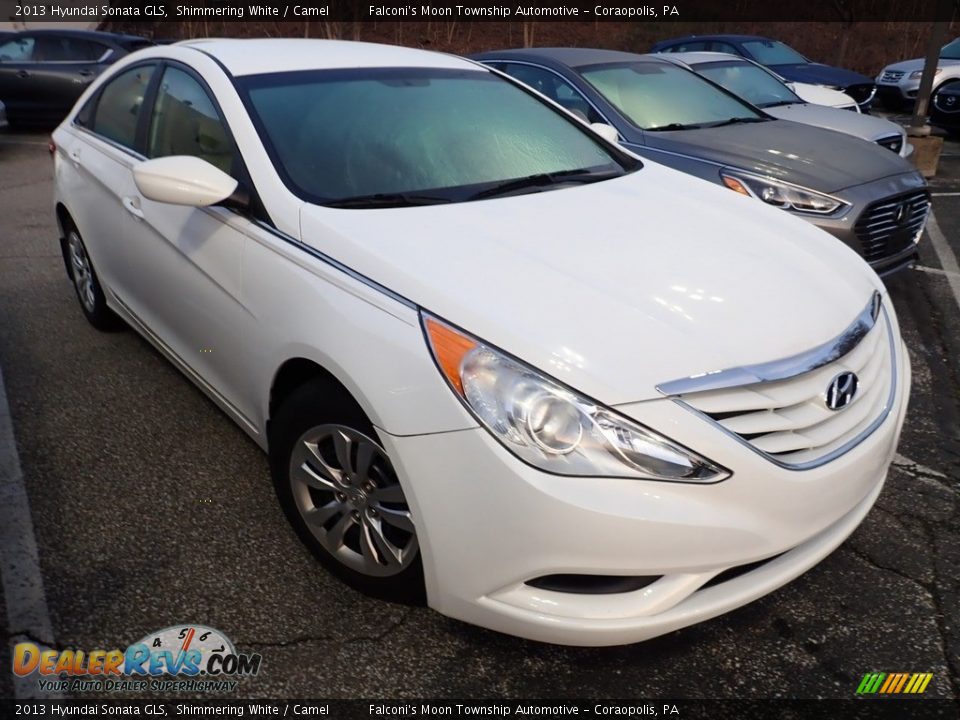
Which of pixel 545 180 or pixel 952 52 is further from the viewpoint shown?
pixel 952 52

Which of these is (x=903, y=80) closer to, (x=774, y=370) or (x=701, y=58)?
(x=701, y=58)

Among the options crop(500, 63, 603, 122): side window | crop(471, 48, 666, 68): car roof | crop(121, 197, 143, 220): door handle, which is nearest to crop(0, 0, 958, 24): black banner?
crop(471, 48, 666, 68): car roof

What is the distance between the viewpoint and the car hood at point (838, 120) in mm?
6641

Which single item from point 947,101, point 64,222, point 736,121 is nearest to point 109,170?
point 64,222

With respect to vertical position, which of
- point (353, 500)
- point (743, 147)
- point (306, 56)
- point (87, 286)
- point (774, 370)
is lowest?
point (87, 286)

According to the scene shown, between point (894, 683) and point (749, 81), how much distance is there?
6670 millimetres

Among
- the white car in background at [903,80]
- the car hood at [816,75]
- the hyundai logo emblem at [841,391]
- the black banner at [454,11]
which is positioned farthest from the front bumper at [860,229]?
the black banner at [454,11]

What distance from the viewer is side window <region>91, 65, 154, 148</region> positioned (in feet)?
11.6

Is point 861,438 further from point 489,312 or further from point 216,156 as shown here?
point 216,156

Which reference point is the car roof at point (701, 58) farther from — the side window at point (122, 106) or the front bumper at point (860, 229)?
the side window at point (122, 106)

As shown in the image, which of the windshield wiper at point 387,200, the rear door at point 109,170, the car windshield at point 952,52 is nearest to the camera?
the windshield wiper at point 387,200

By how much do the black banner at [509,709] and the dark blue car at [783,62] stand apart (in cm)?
982

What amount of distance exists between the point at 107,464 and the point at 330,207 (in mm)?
1451

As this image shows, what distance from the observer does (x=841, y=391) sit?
2.15 metres
